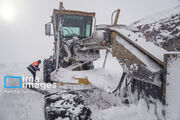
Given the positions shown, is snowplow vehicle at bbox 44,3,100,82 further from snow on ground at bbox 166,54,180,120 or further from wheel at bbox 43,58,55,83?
snow on ground at bbox 166,54,180,120

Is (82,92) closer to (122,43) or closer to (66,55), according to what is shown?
(66,55)

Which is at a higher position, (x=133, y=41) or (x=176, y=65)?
(x=133, y=41)

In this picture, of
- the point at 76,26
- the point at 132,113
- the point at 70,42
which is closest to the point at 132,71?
the point at 132,113

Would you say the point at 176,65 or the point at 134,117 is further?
the point at 134,117

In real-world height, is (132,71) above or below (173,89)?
above

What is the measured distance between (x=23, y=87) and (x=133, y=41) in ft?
11.2

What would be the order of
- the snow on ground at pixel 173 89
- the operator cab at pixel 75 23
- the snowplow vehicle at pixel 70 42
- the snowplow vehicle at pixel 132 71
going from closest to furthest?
the snow on ground at pixel 173 89, the snowplow vehicle at pixel 132 71, the snowplow vehicle at pixel 70 42, the operator cab at pixel 75 23

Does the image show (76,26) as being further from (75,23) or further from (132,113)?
(132,113)

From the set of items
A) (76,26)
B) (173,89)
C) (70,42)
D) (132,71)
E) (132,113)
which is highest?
(76,26)

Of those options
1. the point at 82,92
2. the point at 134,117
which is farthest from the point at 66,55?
the point at 134,117

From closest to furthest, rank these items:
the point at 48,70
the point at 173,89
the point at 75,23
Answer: the point at 173,89 → the point at 48,70 → the point at 75,23

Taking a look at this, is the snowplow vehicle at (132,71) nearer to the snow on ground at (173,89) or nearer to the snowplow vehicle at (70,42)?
the snow on ground at (173,89)

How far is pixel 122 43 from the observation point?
205 centimetres

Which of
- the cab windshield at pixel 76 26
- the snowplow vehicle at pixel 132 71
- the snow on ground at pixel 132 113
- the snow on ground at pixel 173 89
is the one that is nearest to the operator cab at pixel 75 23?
the cab windshield at pixel 76 26
